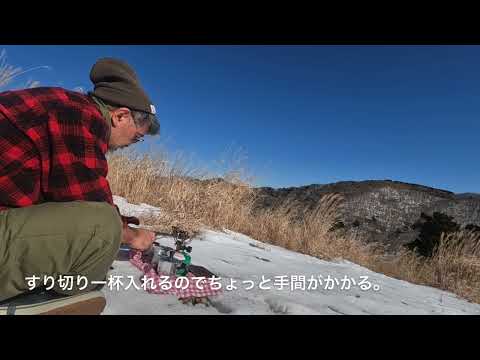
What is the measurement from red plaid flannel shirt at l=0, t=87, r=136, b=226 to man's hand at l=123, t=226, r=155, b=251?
0.36 metres

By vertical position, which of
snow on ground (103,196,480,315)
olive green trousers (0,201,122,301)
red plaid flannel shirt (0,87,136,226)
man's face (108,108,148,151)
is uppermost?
man's face (108,108,148,151)

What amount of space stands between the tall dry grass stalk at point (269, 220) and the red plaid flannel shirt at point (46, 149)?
276cm

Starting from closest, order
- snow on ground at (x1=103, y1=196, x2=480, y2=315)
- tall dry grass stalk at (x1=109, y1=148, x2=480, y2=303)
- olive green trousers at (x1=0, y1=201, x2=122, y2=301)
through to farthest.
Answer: olive green trousers at (x1=0, y1=201, x2=122, y2=301) → snow on ground at (x1=103, y1=196, x2=480, y2=315) → tall dry grass stalk at (x1=109, y1=148, x2=480, y2=303)

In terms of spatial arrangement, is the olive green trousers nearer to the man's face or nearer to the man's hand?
the man's hand

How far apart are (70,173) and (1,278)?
449 mm

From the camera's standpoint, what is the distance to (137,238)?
169 centimetres

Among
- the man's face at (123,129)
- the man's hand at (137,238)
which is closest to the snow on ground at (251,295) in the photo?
the man's hand at (137,238)

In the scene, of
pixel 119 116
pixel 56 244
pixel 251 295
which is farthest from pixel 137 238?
pixel 251 295

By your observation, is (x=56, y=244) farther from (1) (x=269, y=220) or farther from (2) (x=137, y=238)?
(1) (x=269, y=220)

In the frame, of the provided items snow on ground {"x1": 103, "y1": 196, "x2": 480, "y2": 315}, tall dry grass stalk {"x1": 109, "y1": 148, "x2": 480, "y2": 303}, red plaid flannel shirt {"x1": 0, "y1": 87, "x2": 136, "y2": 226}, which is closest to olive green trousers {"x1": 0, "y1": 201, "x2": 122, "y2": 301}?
red plaid flannel shirt {"x1": 0, "y1": 87, "x2": 136, "y2": 226}

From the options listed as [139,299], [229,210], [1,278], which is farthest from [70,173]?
[229,210]

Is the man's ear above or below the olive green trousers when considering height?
above

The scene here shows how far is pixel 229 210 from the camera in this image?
5664mm

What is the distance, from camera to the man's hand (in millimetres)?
1665
